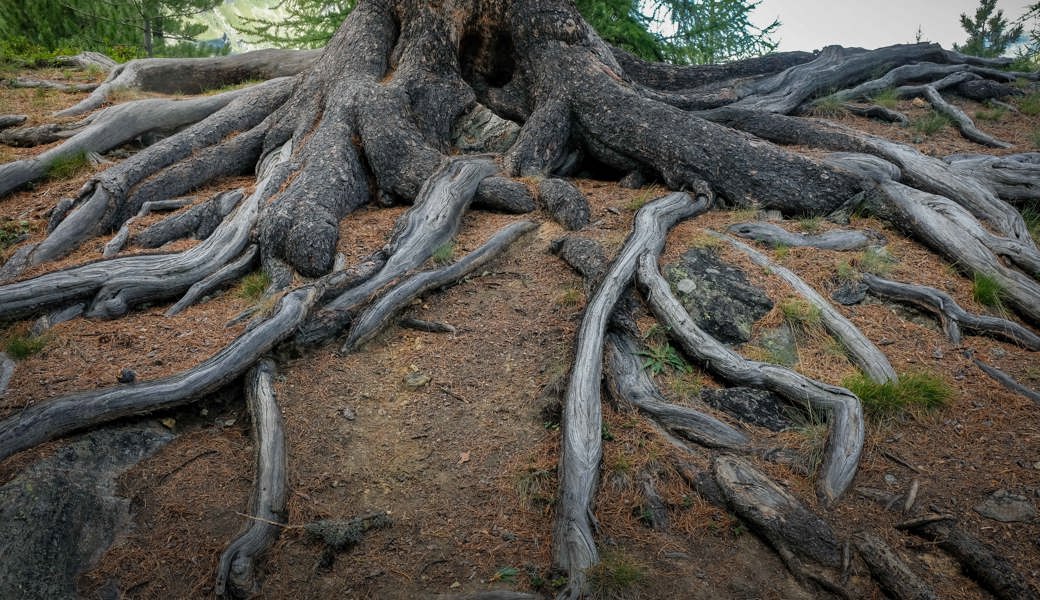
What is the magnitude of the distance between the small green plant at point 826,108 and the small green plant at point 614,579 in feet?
29.4

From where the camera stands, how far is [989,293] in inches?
213

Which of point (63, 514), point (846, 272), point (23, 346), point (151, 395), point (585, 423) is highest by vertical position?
point (846, 272)

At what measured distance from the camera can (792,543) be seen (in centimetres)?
350

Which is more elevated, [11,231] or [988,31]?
[988,31]

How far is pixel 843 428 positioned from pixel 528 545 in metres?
2.37

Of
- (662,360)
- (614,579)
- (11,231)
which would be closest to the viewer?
(614,579)

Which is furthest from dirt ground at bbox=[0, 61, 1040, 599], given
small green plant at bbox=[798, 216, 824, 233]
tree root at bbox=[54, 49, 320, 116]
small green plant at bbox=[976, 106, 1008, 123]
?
tree root at bbox=[54, 49, 320, 116]

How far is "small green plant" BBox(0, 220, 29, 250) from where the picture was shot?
651 centimetres

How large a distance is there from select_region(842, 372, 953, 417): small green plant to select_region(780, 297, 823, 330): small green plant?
2.60ft

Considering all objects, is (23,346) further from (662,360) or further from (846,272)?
(846,272)

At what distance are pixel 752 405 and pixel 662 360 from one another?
782 mm

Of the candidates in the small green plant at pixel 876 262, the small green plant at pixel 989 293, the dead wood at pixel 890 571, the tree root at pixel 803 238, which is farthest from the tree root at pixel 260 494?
the small green plant at pixel 989 293

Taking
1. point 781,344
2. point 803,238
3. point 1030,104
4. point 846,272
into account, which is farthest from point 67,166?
point 1030,104

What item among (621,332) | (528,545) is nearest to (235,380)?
(528,545)
